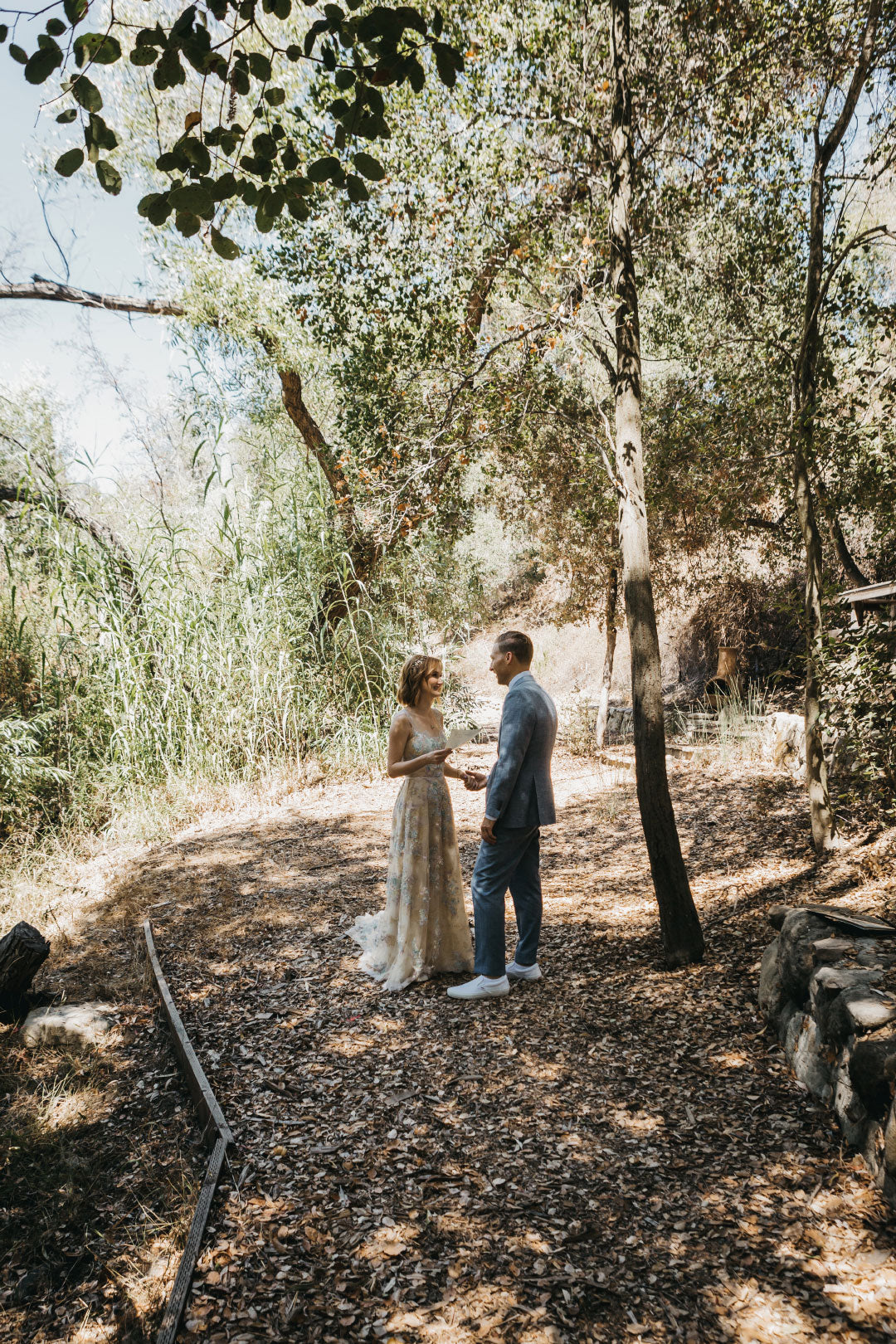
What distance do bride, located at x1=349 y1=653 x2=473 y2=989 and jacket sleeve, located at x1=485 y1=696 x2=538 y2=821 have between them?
1.40ft

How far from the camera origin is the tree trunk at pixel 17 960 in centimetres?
401

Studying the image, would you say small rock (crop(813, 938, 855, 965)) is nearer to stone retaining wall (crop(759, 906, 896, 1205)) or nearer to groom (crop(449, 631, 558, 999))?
stone retaining wall (crop(759, 906, 896, 1205))

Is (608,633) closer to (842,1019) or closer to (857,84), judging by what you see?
(857,84)

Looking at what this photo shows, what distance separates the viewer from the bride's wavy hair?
423cm

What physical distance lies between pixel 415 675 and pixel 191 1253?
2.61m

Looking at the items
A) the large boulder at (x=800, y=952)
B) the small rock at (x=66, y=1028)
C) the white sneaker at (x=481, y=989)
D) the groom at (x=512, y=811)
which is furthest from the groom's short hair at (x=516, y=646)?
the small rock at (x=66, y=1028)

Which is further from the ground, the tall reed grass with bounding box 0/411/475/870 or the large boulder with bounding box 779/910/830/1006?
the tall reed grass with bounding box 0/411/475/870

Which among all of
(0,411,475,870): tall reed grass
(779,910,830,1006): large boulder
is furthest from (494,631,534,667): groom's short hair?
(0,411,475,870): tall reed grass

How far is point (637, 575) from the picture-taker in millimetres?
4332

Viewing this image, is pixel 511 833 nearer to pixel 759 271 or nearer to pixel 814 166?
pixel 814 166

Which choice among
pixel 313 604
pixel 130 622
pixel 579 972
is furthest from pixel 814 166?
pixel 130 622

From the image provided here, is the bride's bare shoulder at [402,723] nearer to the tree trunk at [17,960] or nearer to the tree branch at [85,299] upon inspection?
the tree trunk at [17,960]

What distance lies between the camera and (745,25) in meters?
5.36

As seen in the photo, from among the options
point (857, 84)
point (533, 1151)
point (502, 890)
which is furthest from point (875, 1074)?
point (857, 84)
